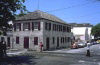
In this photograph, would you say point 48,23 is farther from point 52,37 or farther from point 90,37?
point 90,37

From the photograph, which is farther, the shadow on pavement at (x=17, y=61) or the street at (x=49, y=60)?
the street at (x=49, y=60)

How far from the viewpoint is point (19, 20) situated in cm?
3569

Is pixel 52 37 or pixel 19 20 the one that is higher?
pixel 19 20

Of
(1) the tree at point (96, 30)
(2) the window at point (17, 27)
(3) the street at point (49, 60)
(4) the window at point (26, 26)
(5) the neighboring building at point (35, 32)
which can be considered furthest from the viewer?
(1) the tree at point (96, 30)

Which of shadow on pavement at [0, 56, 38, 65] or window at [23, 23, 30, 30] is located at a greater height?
window at [23, 23, 30, 30]

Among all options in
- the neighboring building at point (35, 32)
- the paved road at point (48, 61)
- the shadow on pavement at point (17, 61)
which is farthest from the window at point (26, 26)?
the shadow on pavement at point (17, 61)

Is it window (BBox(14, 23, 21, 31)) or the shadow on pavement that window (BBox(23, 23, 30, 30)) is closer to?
window (BBox(14, 23, 21, 31))

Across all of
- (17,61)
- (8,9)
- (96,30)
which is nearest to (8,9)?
(8,9)

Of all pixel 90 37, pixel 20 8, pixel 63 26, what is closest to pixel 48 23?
pixel 63 26

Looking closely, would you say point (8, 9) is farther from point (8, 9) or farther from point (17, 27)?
point (17, 27)

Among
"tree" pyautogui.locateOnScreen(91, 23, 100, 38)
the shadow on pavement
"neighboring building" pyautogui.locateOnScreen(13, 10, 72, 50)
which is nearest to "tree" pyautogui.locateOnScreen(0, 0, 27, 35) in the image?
the shadow on pavement

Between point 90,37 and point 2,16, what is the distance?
251 feet

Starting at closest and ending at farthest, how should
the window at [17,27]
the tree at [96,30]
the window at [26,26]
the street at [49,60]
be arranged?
1. the street at [49,60]
2. the window at [26,26]
3. the window at [17,27]
4. the tree at [96,30]

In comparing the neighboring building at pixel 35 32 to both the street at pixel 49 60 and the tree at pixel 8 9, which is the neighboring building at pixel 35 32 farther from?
the tree at pixel 8 9
